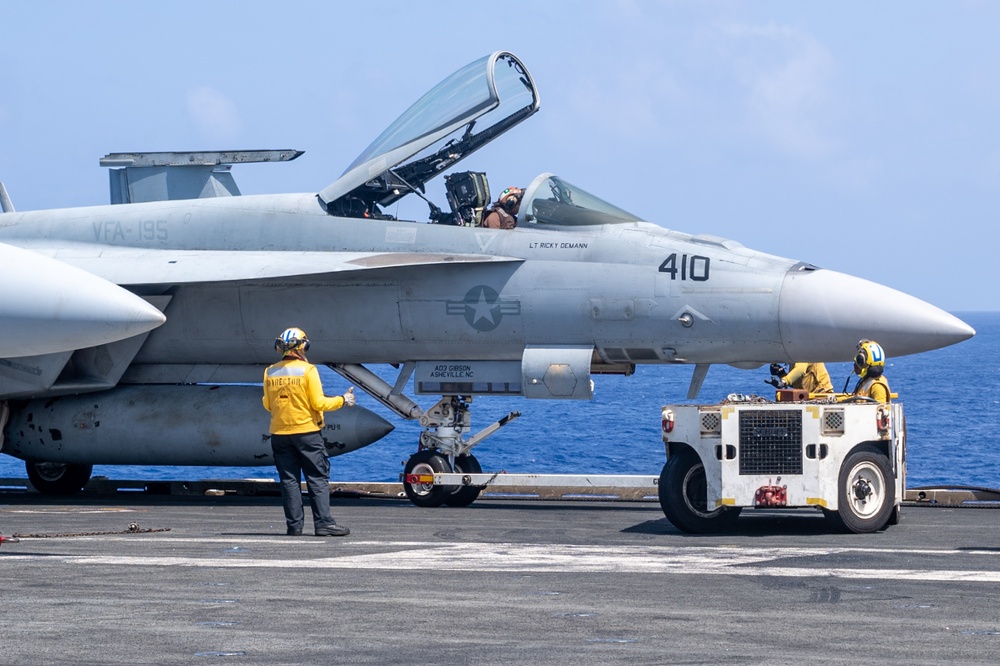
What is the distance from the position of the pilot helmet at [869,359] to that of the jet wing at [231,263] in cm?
374

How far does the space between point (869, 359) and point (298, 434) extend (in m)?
5.03

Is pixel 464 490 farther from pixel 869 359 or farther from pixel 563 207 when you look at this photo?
pixel 869 359

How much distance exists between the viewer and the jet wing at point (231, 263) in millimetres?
14766

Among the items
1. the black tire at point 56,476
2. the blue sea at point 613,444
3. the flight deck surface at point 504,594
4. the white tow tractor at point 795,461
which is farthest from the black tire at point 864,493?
the black tire at point 56,476

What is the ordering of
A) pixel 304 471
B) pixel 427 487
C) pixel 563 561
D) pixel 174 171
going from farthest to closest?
A: 1. pixel 174 171
2. pixel 427 487
3. pixel 304 471
4. pixel 563 561

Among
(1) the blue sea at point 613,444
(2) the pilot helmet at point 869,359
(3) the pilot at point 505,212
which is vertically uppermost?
(3) the pilot at point 505,212

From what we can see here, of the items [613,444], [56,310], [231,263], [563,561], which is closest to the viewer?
[563,561]

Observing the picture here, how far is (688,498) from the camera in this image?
11.6 meters

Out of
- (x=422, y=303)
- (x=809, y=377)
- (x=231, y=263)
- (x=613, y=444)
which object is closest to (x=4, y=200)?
(x=231, y=263)

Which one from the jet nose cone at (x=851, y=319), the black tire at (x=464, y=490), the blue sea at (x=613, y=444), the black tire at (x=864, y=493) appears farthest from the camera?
the blue sea at (x=613, y=444)

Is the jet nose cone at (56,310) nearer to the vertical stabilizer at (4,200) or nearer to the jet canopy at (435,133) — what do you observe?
the jet canopy at (435,133)

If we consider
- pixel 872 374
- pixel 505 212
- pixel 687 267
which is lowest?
pixel 872 374

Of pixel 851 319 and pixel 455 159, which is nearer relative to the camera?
pixel 851 319

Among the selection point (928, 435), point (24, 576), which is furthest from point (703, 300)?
point (928, 435)
